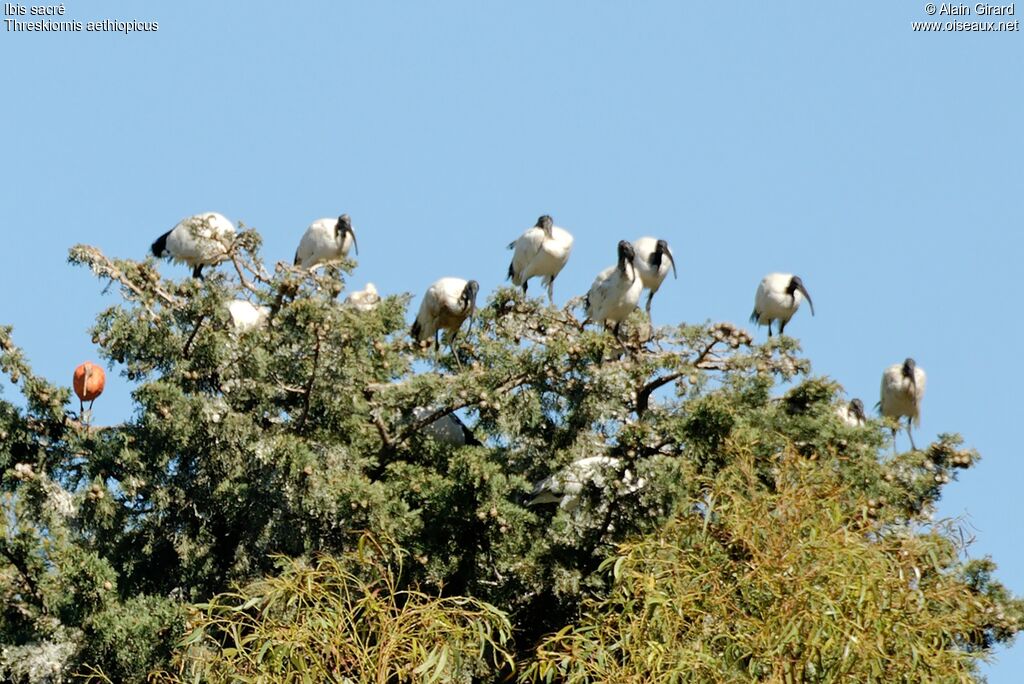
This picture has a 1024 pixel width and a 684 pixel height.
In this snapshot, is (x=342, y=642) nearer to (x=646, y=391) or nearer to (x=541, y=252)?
(x=646, y=391)

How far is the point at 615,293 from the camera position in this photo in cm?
1159

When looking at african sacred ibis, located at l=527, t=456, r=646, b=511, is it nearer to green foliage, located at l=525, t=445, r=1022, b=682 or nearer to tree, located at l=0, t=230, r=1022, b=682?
tree, located at l=0, t=230, r=1022, b=682

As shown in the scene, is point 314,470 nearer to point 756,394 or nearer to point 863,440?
point 756,394

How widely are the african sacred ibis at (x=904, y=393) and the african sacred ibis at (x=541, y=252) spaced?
2618 mm

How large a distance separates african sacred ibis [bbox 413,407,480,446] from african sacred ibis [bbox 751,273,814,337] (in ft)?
14.9

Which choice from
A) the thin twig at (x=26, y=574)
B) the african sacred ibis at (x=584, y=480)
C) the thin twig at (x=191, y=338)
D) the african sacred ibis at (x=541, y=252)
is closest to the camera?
the thin twig at (x=26, y=574)

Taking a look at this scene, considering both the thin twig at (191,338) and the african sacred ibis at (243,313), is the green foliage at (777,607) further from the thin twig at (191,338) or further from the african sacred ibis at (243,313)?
the african sacred ibis at (243,313)

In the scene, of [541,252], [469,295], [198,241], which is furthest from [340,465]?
[541,252]

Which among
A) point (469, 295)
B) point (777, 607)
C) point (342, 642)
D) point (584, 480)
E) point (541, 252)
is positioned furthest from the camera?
point (541, 252)

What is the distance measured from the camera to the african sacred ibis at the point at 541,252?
41.2 feet

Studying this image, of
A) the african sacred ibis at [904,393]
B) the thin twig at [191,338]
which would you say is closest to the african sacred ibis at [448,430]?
the thin twig at [191,338]

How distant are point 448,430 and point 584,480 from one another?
125 cm

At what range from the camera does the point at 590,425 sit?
27.6 ft

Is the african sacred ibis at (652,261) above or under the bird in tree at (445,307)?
above
